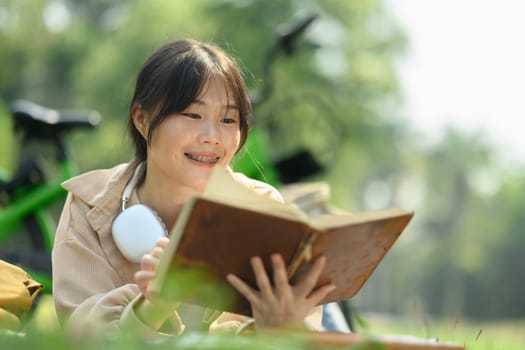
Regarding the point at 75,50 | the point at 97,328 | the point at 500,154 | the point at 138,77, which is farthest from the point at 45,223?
the point at 500,154

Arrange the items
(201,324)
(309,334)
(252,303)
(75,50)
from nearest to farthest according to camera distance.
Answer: (309,334) → (252,303) → (201,324) → (75,50)

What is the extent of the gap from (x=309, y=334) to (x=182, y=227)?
25 cm

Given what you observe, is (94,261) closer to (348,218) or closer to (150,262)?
(150,262)

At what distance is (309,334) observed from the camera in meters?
1.36

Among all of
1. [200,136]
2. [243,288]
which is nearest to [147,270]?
[243,288]

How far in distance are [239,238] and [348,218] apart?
183mm

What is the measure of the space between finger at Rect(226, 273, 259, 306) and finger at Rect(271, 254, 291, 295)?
41mm

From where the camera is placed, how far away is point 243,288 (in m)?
1.52

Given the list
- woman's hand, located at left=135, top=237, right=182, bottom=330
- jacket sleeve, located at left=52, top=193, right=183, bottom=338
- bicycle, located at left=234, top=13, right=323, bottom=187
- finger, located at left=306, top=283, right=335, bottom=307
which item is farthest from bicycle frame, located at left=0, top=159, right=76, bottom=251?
finger, located at left=306, top=283, right=335, bottom=307

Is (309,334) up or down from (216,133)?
down

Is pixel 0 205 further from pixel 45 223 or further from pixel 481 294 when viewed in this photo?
pixel 481 294

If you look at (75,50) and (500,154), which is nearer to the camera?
(75,50)

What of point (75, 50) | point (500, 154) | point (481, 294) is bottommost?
point (481, 294)

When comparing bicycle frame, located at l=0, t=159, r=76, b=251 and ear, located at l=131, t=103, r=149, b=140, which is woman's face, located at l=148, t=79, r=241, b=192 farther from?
bicycle frame, located at l=0, t=159, r=76, b=251
